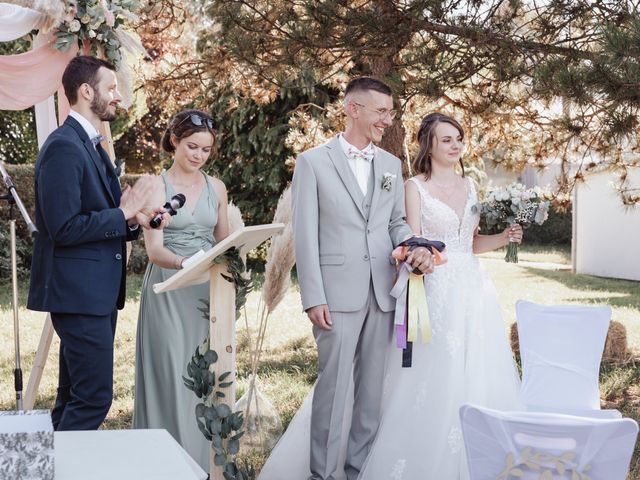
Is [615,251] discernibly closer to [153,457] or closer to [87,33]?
[87,33]

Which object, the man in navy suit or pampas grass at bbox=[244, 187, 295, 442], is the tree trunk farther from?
the man in navy suit

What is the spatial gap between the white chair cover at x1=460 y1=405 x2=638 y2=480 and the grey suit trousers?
149 centimetres

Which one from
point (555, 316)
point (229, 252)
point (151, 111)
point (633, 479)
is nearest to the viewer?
point (229, 252)

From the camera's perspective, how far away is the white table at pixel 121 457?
1.87m

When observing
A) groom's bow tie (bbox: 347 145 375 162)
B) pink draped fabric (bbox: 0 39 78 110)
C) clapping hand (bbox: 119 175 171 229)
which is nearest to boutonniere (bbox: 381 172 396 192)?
groom's bow tie (bbox: 347 145 375 162)

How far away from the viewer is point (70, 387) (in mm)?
3389

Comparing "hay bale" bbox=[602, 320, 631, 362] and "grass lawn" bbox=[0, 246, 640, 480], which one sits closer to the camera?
"grass lawn" bbox=[0, 246, 640, 480]

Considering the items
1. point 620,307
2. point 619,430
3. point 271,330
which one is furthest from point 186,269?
point 620,307

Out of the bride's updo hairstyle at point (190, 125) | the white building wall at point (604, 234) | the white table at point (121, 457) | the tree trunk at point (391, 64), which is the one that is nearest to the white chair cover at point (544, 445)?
the white table at point (121, 457)

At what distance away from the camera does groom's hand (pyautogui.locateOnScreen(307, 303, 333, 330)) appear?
11.8 feet

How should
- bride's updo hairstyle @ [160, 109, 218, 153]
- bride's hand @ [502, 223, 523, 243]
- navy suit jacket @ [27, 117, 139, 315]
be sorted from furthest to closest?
bride's hand @ [502, 223, 523, 243] < bride's updo hairstyle @ [160, 109, 218, 153] < navy suit jacket @ [27, 117, 139, 315]

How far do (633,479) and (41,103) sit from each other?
4.13 metres

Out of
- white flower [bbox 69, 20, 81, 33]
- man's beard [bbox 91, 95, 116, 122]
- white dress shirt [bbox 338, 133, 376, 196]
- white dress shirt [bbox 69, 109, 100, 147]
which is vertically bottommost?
white dress shirt [bbox 338, 133, 376, 196]

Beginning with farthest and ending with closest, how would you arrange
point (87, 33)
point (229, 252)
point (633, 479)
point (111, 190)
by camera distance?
point (87, 33) → point (633, 479) → point (111, 190) → point (229, 252)
